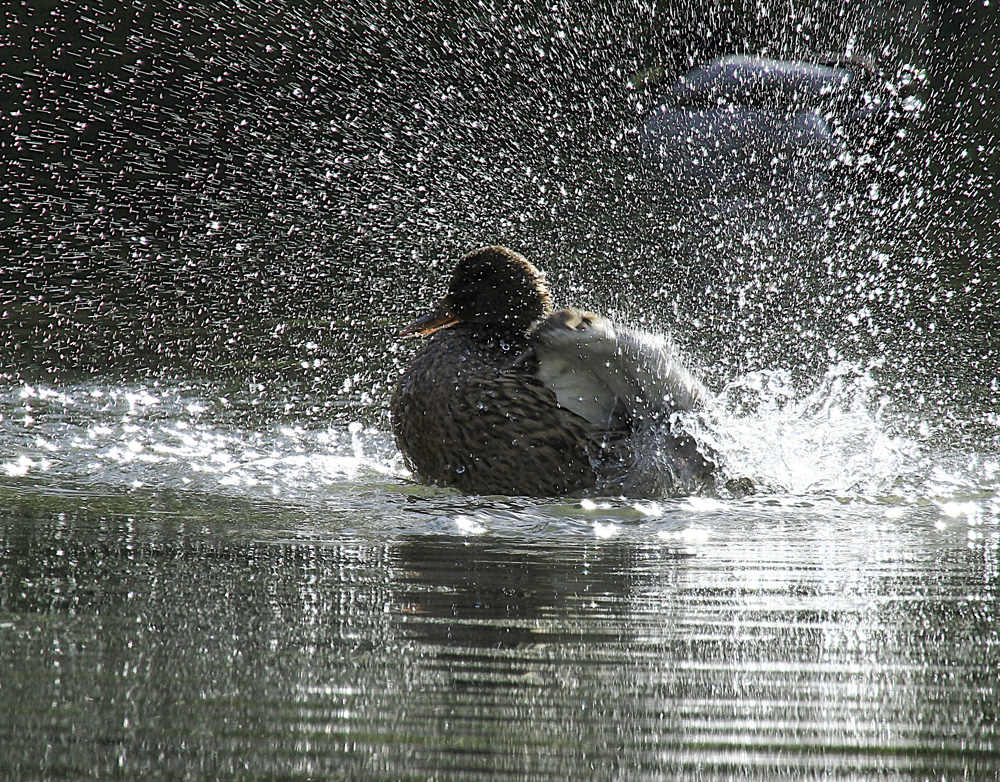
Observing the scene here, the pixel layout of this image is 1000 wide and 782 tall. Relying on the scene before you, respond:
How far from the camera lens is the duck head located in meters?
3.88

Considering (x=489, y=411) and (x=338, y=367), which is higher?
(x=338, y=367)

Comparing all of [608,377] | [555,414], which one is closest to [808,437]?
[608,377]

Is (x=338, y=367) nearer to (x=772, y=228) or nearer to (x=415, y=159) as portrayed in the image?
(x=415, y=159)

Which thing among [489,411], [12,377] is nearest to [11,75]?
[12,377]

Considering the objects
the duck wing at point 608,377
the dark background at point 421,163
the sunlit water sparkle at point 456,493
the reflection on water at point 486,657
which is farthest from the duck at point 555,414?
the dark background at point 421,163

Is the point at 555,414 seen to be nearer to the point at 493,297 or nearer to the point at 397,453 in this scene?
the point at 493,297

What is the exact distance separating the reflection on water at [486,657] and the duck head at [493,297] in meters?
1.44

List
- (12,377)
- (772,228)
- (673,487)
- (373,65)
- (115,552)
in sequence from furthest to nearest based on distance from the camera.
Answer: (373,65), (772,228), (12,377), (673,487), (115,552)

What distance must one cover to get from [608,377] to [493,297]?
53 centimetres

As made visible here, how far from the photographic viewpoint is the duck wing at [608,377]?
3576 mm

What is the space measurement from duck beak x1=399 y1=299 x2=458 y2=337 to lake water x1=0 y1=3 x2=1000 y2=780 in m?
0.43

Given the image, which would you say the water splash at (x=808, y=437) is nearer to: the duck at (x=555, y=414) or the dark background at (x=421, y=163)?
the duck at (x=555, y=414)

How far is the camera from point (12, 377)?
4.90m

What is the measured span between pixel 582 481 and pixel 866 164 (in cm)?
694
